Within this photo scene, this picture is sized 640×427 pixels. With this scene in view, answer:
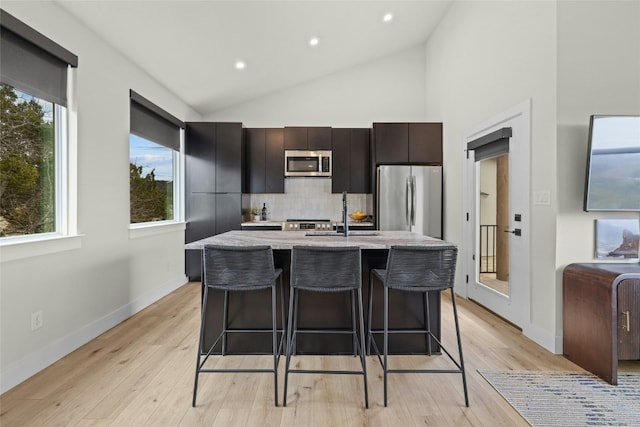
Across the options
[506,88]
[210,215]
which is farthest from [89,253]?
[506,88]

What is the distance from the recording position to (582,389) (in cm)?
215

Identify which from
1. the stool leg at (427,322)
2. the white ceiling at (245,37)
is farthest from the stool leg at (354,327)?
the white ceiling at (245,37)

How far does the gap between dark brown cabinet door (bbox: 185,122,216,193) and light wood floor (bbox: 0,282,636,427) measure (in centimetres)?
253

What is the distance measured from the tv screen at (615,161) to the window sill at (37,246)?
12.9ft

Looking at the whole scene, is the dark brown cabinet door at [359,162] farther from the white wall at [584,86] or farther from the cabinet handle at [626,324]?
the cabinet handle at [626,324]

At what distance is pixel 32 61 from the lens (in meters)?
2.31

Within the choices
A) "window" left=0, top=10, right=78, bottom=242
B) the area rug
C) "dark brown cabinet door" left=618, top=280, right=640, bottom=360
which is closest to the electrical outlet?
"window" left=0, top=10, right=78, bottom=242

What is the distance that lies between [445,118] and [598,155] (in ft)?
8.38

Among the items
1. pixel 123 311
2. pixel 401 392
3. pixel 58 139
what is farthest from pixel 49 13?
pixel 401 392

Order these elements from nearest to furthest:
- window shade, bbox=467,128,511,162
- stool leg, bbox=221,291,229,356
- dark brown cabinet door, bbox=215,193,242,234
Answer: stool leg, bbox=221,291,229,356 < window shade, bbox=467,128,511,162 < dark brown cabinet door, bbox=215,193,242,234

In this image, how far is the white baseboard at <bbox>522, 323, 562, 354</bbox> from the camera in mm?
2654

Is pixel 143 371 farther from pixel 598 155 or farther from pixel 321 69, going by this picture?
pixel 321 69

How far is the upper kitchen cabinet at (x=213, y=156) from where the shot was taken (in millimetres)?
5008

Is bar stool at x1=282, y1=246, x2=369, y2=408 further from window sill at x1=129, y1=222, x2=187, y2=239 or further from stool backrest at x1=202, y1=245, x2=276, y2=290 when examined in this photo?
window sill at x1=129, y1=222, x2=187, y2=239
